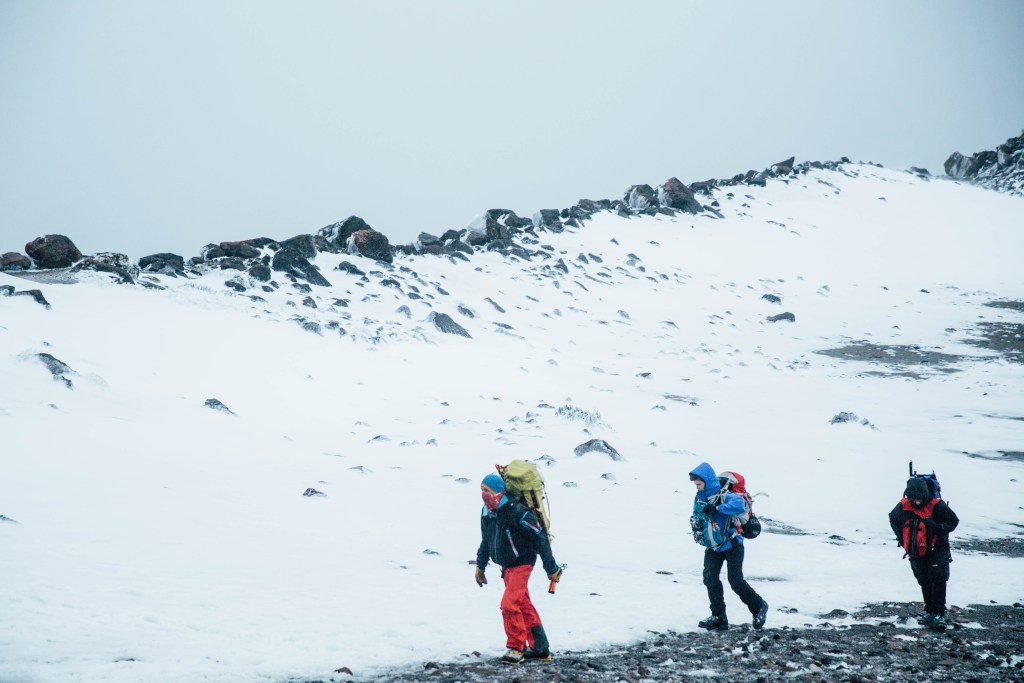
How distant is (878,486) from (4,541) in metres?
14.6

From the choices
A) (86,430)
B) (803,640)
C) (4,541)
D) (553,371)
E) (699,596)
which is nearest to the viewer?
(803,640)

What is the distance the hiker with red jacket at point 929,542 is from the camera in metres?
7.10

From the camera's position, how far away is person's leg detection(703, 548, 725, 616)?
7102 mm

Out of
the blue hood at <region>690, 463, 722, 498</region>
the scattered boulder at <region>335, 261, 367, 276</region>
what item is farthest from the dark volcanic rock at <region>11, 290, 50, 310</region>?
the blue hood at <region>690, 463, 722, 498</region>

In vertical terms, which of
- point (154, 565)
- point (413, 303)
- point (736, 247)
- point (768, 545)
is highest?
point (736, 247)

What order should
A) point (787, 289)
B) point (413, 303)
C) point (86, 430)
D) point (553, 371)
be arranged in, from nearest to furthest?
point (86, 430) → point (553, 371) → point (413, 303) → point (787, 289)

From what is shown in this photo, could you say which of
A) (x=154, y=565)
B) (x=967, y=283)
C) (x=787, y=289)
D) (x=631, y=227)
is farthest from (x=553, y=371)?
(x=967, y=283)

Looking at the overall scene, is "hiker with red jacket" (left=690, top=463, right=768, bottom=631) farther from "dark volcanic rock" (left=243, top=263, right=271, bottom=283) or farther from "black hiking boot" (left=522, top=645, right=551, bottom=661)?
"dark volcanic rock" (left=243, top=263, right=271, bottom=283)

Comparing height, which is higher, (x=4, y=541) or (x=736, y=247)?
(x=736, y=247)

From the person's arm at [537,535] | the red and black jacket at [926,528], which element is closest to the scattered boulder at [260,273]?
the person's arm at [537,535]

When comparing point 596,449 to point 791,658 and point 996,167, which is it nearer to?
point 791,658

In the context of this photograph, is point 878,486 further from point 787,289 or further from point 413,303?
point 787,289

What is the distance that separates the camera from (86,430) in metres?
12.2

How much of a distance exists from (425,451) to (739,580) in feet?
29.4
